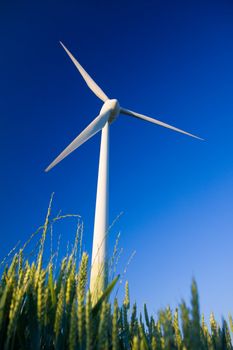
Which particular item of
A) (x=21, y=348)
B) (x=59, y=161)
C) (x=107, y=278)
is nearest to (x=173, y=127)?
(x=59, y=161)

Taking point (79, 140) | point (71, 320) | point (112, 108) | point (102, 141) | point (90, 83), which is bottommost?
point (71, 320)

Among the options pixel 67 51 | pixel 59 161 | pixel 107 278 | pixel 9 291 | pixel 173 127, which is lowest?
pixel 9 291

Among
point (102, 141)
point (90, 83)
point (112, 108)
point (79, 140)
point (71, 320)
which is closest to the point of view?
point (71, 320)

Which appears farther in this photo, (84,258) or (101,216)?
(101,216)

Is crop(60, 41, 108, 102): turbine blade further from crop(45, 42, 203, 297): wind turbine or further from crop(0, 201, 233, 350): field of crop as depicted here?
crop(0, 201, 233, 350): field of crop

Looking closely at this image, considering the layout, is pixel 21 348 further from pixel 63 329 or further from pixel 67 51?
pixel 67 51

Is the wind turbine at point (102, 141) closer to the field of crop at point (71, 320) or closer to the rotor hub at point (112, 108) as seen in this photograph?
the rotor hub at point (112, 108)

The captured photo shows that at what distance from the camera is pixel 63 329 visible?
4.98 ft

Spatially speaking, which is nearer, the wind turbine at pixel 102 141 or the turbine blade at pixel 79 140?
the wind turbine at pixel 102 141

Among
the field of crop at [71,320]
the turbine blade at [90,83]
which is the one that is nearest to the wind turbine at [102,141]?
the turbine blade at [90,83]

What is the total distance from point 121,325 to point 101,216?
6.37 meters

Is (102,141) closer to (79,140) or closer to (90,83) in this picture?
(79,140)

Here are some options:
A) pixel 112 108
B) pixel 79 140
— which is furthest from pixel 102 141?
pixel 112 108

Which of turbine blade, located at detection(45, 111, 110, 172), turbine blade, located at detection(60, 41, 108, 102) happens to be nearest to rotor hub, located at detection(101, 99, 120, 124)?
turbine blade, located at detection(60, 41, 108, 102)
